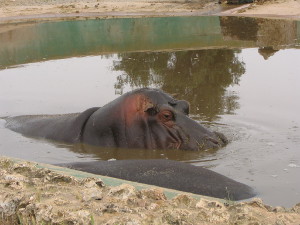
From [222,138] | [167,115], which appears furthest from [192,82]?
Answer: [167,115]

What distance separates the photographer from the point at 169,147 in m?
7.67

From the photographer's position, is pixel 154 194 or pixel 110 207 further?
pixel 154 194

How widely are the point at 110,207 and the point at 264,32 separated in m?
17.4

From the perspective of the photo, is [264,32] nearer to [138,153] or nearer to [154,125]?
[154,125]

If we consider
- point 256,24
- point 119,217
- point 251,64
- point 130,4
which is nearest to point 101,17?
point 130,4

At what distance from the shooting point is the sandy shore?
26.7 meters

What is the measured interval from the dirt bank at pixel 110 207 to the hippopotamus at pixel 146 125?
3623mm

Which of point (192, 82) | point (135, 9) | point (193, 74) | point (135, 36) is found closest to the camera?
point (192, 82)

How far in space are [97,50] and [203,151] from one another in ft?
36.3

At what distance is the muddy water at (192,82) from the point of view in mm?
7260

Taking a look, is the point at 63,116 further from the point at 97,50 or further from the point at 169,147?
the point at 97,50

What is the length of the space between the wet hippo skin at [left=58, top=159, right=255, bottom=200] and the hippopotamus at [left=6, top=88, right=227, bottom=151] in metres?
2.15

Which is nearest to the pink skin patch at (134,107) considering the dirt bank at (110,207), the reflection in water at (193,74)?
the reflection in water at (193,74)

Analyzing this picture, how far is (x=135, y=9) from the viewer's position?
30.0 m
